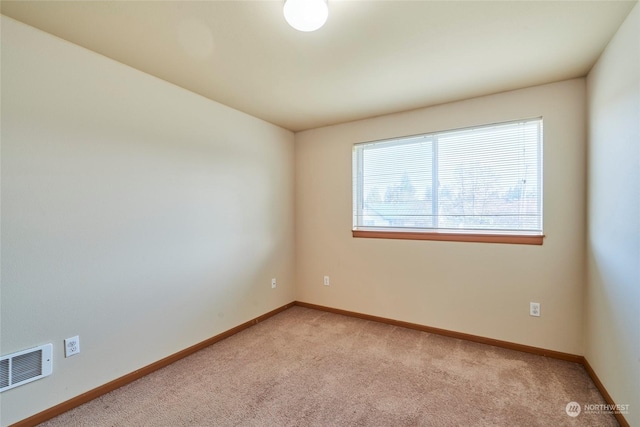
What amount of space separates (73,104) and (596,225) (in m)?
3.70

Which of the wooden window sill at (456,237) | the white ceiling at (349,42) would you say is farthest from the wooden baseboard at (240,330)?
the white ceiling at (349,42)

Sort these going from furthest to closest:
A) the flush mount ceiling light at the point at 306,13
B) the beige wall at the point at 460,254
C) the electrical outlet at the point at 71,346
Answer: the beige wall at the point at 460,254
the electrical outlet at the point at 71,346
the flush mount ceiling light at the point at 306,13

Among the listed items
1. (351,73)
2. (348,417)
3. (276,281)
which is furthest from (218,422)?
(351,73)

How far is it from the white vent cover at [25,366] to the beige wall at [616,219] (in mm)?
3291

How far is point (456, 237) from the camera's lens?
2.81m

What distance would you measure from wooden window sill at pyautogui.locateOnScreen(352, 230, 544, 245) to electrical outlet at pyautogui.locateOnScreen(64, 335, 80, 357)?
2.60 m

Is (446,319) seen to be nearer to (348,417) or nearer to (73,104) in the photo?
(348,417)

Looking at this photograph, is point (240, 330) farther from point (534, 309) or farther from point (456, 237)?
point (534, 309)

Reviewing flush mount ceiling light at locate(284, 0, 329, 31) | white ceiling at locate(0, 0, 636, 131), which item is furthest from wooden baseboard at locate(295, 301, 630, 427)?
flush mount ceiling light at locate(284, 0, 329, 31)

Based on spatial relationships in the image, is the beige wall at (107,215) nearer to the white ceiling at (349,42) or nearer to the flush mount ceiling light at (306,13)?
the white ceiling at (349,42)

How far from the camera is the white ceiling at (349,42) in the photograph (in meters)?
1.53

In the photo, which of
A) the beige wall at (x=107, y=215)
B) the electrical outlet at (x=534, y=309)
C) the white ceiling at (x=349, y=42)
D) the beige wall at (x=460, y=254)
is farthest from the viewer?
the electrical outlet at (x=534, y=309)

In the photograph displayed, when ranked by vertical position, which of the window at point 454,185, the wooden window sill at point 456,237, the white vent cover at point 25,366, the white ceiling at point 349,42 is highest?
the white ceiling at point 349,42

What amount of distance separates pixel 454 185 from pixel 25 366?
137 inches
